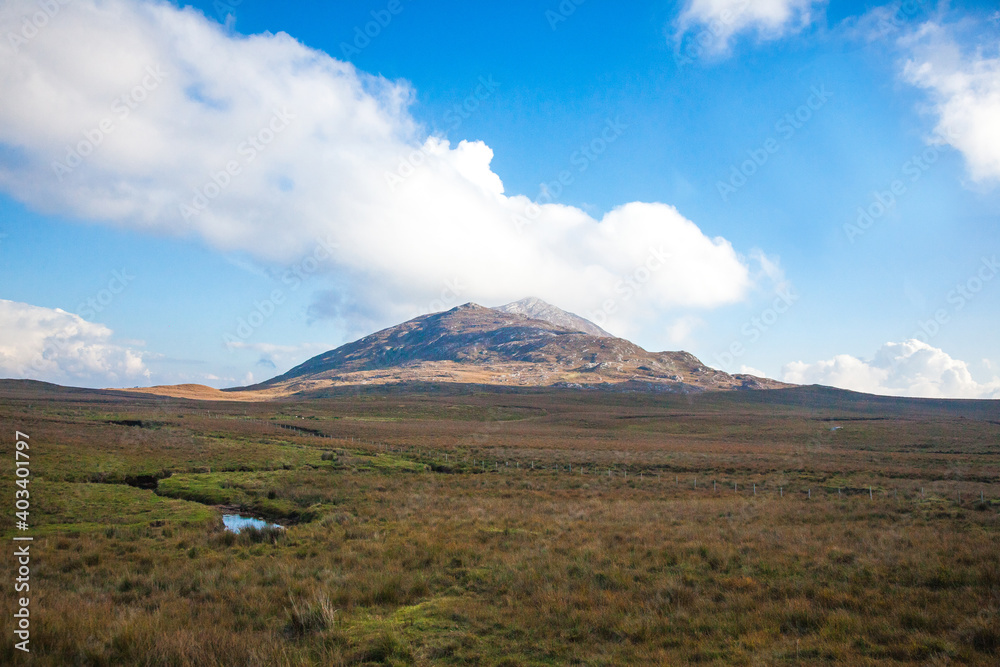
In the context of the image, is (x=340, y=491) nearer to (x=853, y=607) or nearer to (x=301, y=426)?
(x=853, y=607)

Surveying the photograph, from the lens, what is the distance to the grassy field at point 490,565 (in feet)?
23.9

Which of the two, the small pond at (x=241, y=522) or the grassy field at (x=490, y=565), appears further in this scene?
the small pond at (x=241, y=522)

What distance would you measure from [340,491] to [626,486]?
16.8m

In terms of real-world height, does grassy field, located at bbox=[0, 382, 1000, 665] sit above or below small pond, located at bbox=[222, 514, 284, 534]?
above

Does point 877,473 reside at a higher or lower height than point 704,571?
lower

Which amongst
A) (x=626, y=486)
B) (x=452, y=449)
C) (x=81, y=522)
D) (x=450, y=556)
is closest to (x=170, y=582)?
(x=450, y=556)

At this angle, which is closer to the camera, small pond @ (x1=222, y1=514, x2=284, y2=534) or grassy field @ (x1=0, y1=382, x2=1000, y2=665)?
grassy field @ (x1=0, y1=382, x2=1000, y2=665)

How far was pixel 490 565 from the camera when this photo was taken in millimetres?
12359

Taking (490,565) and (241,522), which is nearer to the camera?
(490,565)

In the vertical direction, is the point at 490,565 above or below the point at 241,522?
above

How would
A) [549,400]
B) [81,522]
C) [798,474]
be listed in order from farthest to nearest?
[549,400] → [798,474] → [81,522]

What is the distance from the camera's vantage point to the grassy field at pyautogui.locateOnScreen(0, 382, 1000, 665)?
729 cm

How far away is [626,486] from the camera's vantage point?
29.7m

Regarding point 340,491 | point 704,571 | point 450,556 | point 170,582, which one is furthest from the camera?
point 340,491
